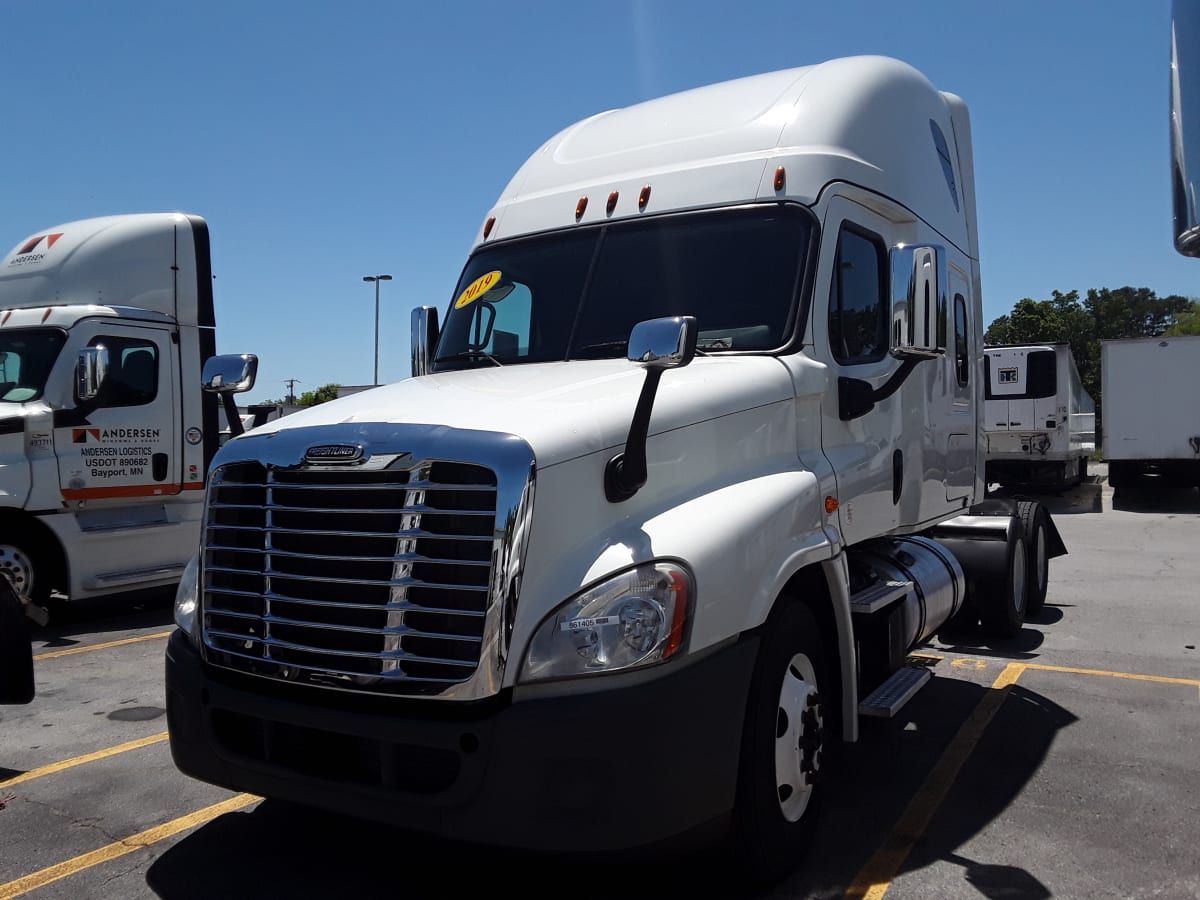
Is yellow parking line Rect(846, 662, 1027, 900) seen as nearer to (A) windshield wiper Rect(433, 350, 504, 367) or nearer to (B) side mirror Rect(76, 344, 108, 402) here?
(A) windshield wiper Rect(433, 350, 504, 367)

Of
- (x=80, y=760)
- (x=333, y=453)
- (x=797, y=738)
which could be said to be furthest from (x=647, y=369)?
(x=80, y=760)

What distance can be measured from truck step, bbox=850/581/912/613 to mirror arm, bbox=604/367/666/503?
1503 millimetres

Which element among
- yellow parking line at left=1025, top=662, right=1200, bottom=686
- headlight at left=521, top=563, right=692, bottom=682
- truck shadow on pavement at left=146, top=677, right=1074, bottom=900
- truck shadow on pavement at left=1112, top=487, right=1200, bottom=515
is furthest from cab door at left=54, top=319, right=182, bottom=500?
truck shadow on pavement at left=1112, top=487, right=1200, bottom=515

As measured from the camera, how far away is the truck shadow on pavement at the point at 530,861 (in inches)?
148

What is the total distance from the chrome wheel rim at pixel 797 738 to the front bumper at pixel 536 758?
463 millimetres

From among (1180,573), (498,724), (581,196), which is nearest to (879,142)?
(581,196)

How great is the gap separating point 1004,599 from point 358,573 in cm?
621

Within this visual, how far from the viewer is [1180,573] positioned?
1242 centimetres

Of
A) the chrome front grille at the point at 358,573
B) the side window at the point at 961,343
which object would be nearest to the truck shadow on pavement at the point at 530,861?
the chrome front grille at the point at 358,573

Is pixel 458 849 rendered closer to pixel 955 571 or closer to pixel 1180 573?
pixel 955 571

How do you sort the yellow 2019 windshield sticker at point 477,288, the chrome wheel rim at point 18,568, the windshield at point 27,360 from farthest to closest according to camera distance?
the windshield at point 27,360 → the chrome wheel rim at point 18,568 → the yellow 2019 windshield sticker at point 477,288

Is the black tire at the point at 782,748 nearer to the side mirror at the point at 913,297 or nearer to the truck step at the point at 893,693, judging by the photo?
the truck step at the point at 893,693

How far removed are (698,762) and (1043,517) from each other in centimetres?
763

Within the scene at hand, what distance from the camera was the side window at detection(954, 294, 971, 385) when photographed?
22.5 feet
